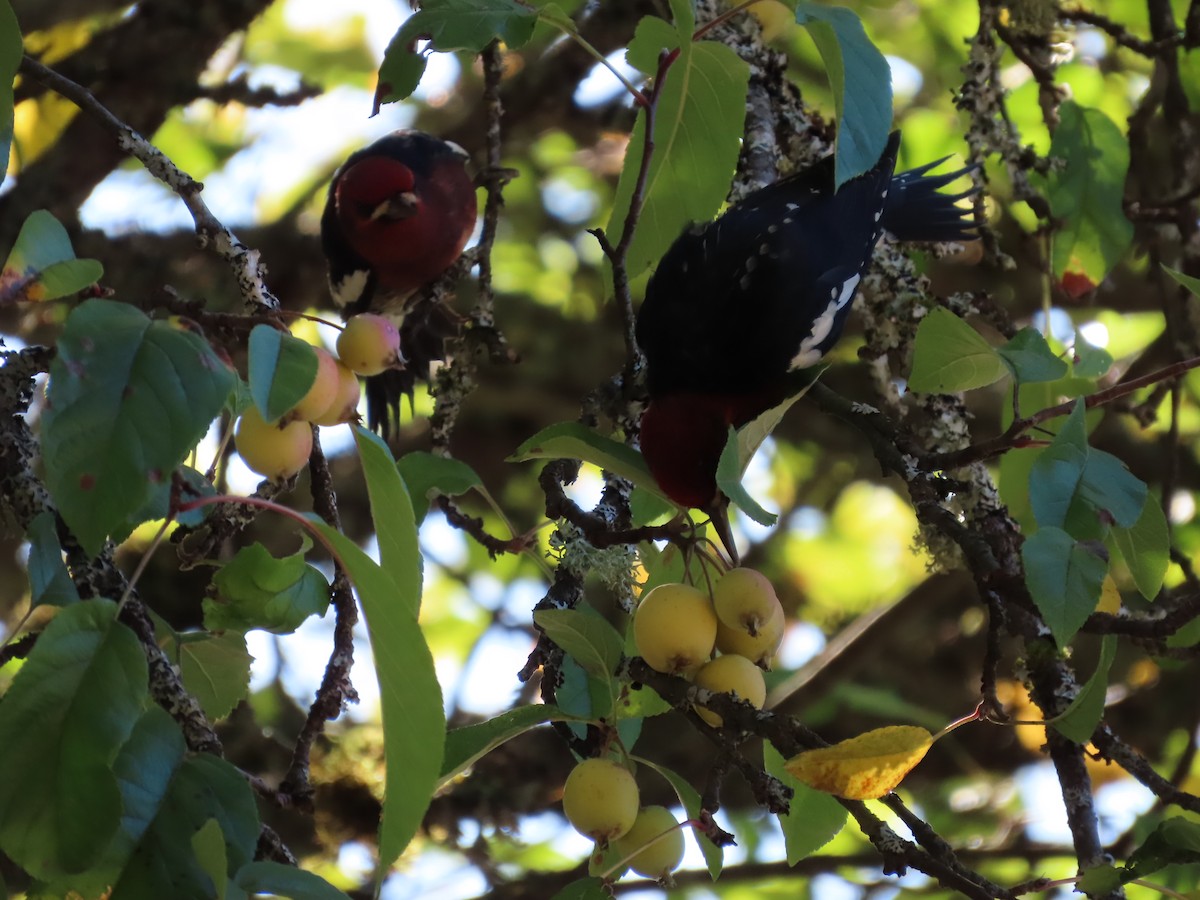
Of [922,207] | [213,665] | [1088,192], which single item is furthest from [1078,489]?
[922,207]

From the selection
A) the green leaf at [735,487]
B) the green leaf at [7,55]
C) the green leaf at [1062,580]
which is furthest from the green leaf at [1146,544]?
the green leaf at [7,55]

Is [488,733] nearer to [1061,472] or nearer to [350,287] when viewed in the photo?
[1061,472]

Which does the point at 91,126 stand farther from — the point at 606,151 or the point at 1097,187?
the point at 1097,187

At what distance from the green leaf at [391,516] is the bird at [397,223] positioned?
62.2 inches

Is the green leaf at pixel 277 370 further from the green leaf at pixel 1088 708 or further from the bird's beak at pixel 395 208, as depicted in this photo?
the bird's beak at pixel 395 208

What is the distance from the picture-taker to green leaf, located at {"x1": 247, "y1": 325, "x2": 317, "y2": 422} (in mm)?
750

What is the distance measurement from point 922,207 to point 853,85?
130cm

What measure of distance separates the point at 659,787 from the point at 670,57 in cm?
157

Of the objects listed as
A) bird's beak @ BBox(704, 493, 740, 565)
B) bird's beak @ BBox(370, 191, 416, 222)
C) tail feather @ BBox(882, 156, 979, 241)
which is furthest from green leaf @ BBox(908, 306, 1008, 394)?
bird's beak @ BBox(370, 191, 416, 222)

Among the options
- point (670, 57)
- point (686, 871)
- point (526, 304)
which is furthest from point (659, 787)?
point (670, 57)

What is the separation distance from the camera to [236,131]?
10.2 ft

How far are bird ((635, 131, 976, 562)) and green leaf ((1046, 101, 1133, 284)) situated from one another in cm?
16

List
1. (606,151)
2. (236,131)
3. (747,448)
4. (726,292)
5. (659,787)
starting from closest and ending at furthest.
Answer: (747,448), (726,292), (659,787), (606,151), (236,131)

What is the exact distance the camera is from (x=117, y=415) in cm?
74
